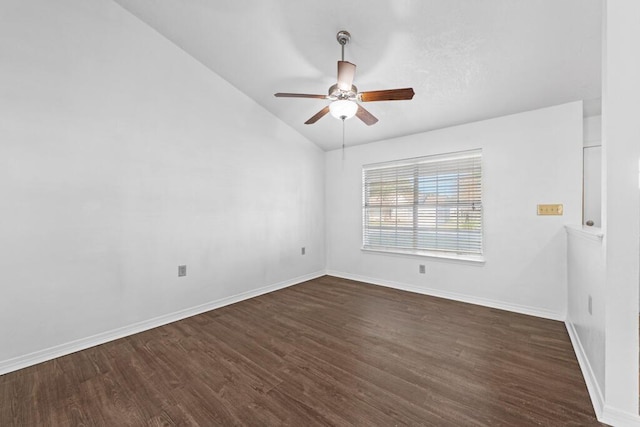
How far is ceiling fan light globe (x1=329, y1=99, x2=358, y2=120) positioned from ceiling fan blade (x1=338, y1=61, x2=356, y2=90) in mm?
111

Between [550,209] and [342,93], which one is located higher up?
[342,93]

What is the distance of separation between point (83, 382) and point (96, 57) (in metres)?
2.82

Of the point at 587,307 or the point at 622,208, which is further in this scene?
the point at 587,307

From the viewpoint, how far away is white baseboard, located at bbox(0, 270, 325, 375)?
2.10 meters

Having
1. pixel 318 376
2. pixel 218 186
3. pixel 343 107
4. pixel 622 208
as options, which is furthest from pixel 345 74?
pixel 318 376

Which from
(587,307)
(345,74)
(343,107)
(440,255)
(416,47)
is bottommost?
(587,307)

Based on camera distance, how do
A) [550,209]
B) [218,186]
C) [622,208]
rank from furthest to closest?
[218,186]
[550,209]
[622,208]

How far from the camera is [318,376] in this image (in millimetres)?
1931

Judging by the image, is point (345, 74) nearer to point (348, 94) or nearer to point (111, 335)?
point (348, 94)

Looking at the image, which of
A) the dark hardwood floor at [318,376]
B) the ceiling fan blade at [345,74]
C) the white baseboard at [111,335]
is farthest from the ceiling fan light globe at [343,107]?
the white baseboard at [111,335]

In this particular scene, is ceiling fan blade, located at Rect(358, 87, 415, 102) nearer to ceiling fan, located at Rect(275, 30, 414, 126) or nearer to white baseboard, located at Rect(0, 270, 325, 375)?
ceiling fan, located at Rect(275, 30, 414, 126)

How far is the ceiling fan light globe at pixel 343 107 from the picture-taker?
2244mm

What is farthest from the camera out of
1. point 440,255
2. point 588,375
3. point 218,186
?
point 440,255

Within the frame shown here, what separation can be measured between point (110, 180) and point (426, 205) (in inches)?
153
